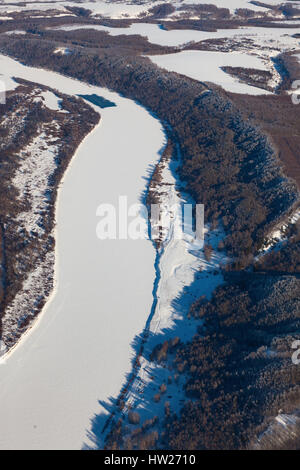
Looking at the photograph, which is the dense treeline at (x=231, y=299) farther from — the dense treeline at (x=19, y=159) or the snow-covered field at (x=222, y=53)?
the dense treeline at (x=19, y=159)

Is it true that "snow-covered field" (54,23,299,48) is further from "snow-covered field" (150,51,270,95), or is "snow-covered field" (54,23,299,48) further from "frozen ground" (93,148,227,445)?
"frozen ground" (93,148,227,445)

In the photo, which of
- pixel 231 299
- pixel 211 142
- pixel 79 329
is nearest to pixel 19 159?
pixel 211 142

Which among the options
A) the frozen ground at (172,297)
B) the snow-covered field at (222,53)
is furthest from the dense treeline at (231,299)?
the snow-covered field at (222,53)

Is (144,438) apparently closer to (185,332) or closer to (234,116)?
(185,332)

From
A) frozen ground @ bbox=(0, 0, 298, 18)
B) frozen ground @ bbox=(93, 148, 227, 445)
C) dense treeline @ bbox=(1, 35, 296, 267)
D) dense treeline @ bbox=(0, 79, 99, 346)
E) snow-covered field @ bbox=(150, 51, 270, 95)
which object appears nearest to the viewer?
frozen ground @ bbox=(93, 148, 227, 445)

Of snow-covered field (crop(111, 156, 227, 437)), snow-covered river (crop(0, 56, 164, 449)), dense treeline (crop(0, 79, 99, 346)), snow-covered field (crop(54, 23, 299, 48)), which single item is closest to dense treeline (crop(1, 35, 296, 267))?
snow-covered field (crop(111, 156, 227, 437))

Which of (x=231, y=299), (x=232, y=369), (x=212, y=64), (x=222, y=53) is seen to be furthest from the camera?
(x=222, y=53)

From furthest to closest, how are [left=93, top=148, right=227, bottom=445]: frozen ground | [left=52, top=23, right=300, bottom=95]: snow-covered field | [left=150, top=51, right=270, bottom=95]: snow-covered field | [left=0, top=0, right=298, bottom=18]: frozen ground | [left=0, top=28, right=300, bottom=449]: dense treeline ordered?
1. [left=0, top=0, right=298, bottom=18]: frozen ground
2. [left=52, top=23, right=300, bottom=95]: snow-covered field
3. [left=150, top=51, right=270, bottom=95]: snow-covered field
4. [left=93, top=148, right=227, bottom=445]: frozen ground
5. [left=0, top=28, right=300, bottom=449]: dense treeline

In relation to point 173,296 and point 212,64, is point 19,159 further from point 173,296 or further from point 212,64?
point 212,64

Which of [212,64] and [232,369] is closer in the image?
[232,369]

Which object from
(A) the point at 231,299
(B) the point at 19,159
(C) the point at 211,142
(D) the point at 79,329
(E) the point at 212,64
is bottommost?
(D) the point at 79,329

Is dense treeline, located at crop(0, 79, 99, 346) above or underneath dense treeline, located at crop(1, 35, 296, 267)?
underneath
